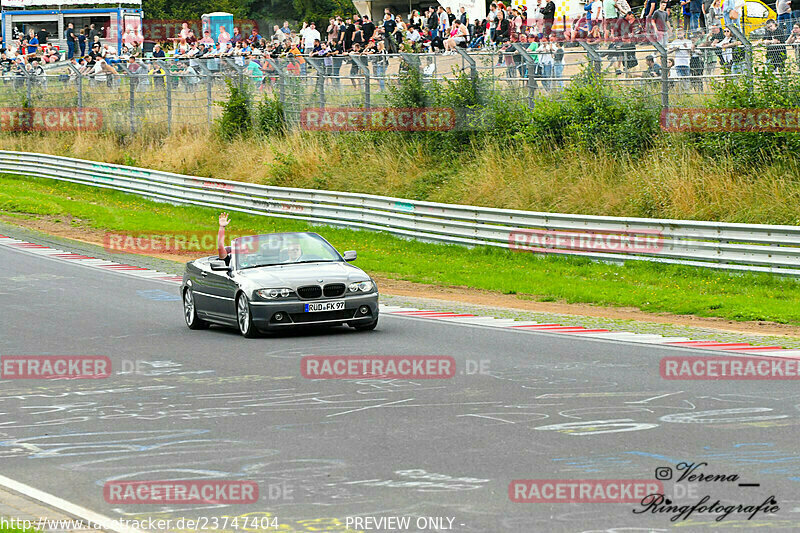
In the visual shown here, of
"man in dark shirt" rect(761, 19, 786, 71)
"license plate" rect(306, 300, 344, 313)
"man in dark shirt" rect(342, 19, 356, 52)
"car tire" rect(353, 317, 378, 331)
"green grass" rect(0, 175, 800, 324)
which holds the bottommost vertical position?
"green grass" rect(0, 175, 800, 324)

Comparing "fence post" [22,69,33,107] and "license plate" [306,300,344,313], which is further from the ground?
"fence post" [22,69,33,107]

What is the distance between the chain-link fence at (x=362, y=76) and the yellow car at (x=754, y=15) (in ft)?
5.71

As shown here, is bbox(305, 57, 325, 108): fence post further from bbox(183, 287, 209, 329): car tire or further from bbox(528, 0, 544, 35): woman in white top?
bbox(183, 287, 209, 329): car tire

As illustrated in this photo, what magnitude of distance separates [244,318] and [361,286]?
1.55m

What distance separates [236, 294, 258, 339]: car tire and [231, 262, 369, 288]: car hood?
11.6 inches

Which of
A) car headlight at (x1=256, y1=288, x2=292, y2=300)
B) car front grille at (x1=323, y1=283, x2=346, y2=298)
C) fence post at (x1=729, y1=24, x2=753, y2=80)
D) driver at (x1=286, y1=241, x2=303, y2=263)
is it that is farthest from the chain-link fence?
car headlight at (x1=256, y1=288, x2=292, y2=300)

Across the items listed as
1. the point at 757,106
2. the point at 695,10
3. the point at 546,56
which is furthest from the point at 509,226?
the point at 695,10

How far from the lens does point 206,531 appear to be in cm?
637

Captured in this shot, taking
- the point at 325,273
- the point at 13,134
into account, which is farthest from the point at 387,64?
the point at 13,134

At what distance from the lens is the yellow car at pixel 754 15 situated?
24.5 m

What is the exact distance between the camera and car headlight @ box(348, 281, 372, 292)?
14.4 m

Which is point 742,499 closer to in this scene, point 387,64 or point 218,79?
point 387,64

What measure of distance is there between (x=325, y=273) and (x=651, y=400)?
5618 mm

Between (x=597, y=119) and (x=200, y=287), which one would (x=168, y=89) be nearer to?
(x=597, y=119)
